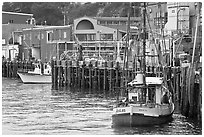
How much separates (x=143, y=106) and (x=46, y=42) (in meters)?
53.2

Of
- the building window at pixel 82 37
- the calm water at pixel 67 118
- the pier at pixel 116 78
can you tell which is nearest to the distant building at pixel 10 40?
the pier at pixel 116 78

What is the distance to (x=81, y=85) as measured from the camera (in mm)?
58656

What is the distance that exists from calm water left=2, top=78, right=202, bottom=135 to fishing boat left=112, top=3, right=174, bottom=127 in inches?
16.6

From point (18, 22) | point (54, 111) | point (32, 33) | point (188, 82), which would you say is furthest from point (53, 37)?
point (188, 82)

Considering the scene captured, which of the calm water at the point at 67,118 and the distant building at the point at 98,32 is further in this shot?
the distant building at the point at 98,32

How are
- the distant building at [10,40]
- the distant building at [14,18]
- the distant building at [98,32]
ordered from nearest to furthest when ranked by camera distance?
the distant building at [98,32] < the distant building at [10,40] < the distant building at [14,18]

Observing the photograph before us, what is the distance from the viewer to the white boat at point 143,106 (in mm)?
30578

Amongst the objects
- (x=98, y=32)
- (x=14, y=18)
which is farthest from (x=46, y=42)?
(x=14, y=18)

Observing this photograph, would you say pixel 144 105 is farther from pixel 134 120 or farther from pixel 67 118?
pixel 67 118

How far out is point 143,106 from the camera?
30.7 metres

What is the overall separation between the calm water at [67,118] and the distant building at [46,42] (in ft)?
97.7

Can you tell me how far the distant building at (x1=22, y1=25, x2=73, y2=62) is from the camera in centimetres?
7950

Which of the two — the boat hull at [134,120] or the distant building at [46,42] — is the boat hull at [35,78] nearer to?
the distant building at [46,42]

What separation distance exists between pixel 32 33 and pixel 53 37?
Result: 5.67 metres
